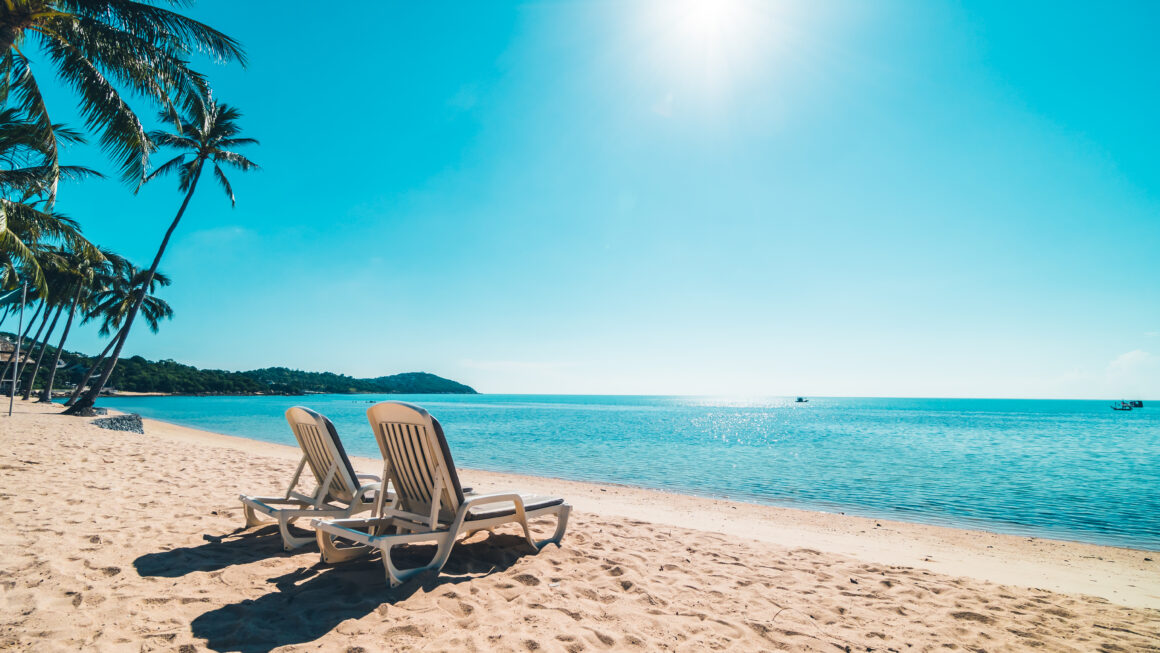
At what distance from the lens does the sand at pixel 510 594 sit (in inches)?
110

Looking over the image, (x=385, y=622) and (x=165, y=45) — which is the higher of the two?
(x=165, y=45)

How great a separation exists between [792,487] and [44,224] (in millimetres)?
20393

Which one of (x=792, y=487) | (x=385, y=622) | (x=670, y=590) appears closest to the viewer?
(x=385, y=622)

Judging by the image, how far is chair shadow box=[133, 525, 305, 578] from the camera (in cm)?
360

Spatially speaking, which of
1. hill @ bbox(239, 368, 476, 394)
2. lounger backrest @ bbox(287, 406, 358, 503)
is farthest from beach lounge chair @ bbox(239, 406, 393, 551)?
hill @ bbox(239, 368, 476, 394)

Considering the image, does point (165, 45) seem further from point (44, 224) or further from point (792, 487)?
point (792, 487)

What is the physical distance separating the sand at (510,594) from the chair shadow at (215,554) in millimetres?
21

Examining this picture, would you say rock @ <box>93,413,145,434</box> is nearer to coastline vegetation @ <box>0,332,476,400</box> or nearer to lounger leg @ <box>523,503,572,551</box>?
lounger leg @ <box>523,503,572,551</box>

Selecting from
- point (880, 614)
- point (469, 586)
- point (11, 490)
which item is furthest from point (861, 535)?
point (11, 490)

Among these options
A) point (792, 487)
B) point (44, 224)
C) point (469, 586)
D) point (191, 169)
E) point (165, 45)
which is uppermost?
point (191, 169)

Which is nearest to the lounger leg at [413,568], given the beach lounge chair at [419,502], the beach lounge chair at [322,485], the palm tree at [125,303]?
the beach lounge chair at [419,502]

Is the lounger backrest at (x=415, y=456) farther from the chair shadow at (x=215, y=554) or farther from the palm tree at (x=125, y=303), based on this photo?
the palm tree at (x=125, y=303)

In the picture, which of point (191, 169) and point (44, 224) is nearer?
point (44, 224)

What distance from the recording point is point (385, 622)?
9.59 feet
